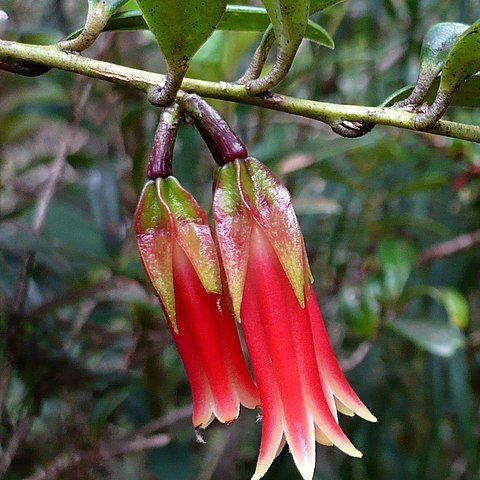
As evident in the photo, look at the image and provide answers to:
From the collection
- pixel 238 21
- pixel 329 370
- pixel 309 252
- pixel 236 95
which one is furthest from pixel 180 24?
pixel 309 252

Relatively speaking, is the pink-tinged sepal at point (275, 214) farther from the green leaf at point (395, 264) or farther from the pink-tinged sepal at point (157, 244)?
the green leaf at point (395, 264)

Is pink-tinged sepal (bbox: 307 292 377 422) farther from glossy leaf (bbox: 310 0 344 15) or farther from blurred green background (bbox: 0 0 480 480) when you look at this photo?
blurred green background (bbox: 0 0 480 480)

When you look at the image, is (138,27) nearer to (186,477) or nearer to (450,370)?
(186,477)

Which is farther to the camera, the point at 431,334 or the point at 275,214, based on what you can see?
the point at 431,334

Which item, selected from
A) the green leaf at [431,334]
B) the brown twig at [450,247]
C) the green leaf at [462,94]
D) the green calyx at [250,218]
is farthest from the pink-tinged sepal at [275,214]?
the brown twig at [450,247]

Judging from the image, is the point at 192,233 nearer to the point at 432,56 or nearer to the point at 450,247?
the point at 432,56
